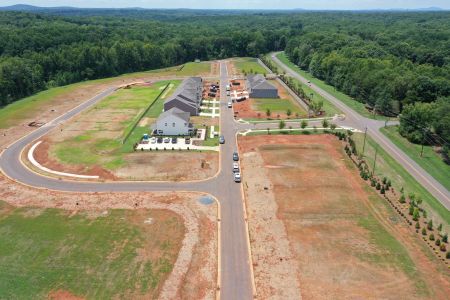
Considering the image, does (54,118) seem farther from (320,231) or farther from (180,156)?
(320,231)

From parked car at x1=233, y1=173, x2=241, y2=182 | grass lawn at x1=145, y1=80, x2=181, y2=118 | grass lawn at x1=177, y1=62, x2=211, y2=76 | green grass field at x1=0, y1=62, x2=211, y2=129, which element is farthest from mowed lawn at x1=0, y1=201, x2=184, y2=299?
grass lawn at x1=177, y1=62, x2=211, y2=76

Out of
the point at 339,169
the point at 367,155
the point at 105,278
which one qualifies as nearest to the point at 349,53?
the point at 367,155

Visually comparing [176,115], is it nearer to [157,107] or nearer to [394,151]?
[157,107]

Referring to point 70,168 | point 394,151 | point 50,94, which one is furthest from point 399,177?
point 50,94

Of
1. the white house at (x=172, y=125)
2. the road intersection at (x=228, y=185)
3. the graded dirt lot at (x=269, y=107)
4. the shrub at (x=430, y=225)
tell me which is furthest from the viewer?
the graded dirt lot at (x=269, y=107)

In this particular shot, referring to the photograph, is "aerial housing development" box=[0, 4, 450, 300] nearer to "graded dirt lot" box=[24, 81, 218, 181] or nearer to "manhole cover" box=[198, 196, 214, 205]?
"graded dirt lot" box=[24, 81, 218, 181]

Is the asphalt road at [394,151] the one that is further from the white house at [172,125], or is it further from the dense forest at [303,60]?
the white house at [172,125]

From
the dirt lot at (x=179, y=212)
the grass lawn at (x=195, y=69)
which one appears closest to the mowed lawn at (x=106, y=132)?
the dirt lot at (x=179, y=212)
